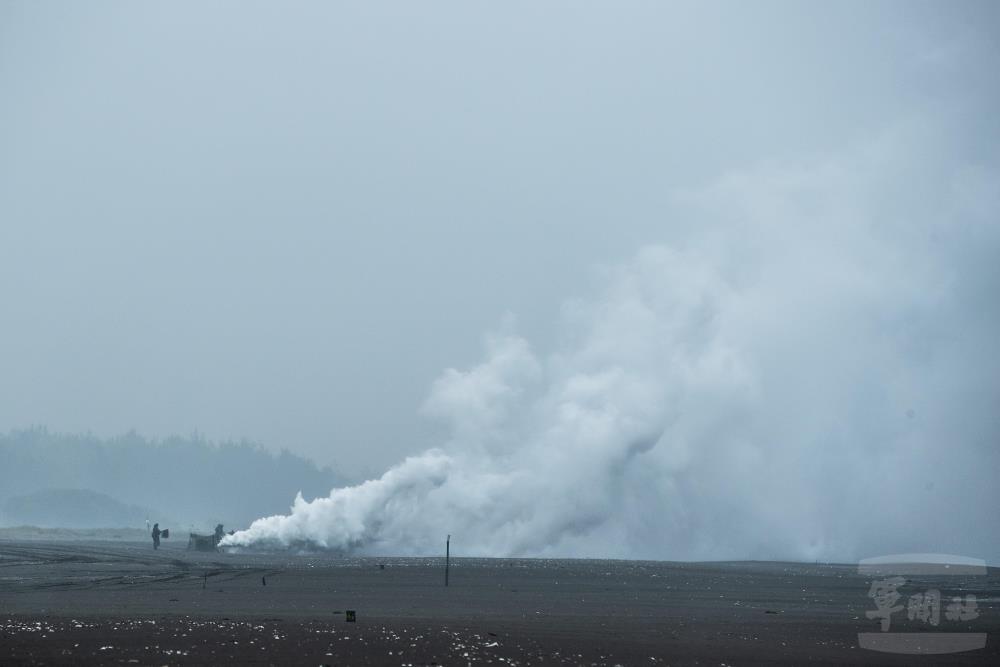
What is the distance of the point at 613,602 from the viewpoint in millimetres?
75062

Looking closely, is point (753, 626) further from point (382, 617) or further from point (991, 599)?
point (991, 599)

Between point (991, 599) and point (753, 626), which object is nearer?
point (753, 626)

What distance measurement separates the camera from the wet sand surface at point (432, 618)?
45781 mm

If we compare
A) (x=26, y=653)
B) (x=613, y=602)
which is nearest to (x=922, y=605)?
(x=613, y=602)

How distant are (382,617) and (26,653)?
21.4 metres

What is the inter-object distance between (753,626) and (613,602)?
53.3 feet

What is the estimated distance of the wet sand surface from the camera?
150 feet

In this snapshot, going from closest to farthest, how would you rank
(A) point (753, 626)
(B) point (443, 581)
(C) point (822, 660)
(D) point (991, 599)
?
(C) point (822, 660), (A) point (753, 626), (D) point (991, 599), (B) point (443, 581)

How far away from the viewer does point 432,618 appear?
6075cm

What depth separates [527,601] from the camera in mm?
74312

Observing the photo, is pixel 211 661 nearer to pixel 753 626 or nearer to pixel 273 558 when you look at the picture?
pixel 753 626

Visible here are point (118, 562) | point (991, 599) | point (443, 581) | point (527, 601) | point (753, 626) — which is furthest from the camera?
point (118, 562)

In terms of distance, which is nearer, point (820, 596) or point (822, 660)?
point (822, 660)

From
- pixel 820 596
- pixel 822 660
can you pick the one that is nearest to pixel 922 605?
pixel 820 596
